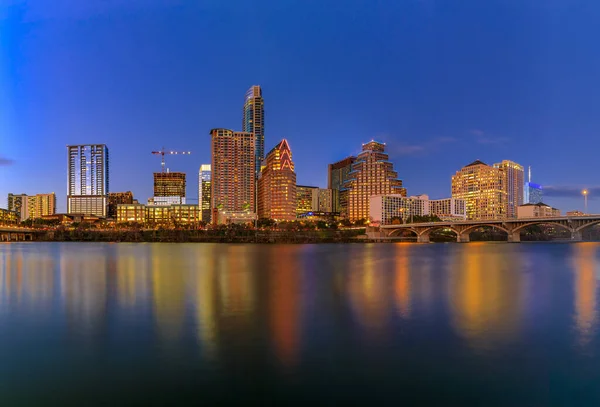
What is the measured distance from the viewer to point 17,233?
18538 cm

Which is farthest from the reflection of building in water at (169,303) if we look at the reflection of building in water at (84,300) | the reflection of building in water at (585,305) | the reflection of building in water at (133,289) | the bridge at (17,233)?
the bridge at (17,233)

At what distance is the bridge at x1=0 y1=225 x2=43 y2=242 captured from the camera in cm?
17277

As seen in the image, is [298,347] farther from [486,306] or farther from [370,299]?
[486,306]

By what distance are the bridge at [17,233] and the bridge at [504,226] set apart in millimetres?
167109

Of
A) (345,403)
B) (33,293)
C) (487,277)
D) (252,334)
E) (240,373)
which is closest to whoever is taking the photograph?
(345,403)

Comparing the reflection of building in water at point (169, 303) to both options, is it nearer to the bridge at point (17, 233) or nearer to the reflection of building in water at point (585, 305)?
the reflection of building in water at point (585, 305)

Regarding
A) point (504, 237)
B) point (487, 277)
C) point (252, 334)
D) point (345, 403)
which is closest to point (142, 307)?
point (252, 334)

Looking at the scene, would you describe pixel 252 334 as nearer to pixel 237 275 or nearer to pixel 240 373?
pixel 240 373

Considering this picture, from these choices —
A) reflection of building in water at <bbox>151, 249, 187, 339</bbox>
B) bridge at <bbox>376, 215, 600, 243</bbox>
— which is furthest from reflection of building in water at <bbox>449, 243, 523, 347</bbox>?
bridge at <bbox>376, 215, 600, 243</bbox>

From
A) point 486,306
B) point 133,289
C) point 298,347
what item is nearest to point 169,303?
point 133,289

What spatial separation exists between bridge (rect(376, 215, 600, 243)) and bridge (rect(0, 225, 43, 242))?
167109mm

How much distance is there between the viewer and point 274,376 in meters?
10.5

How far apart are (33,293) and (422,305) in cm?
2620

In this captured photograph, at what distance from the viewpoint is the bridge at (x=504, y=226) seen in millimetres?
112775
